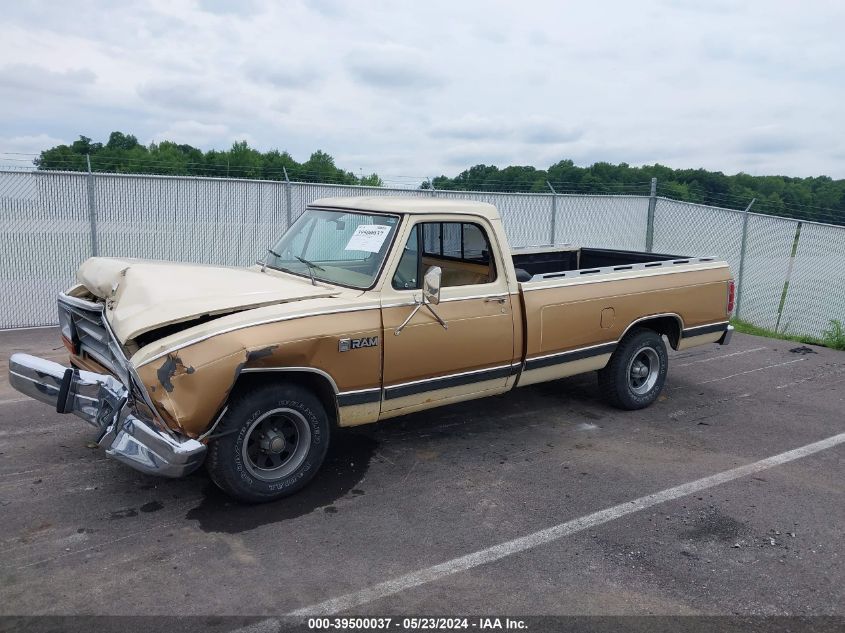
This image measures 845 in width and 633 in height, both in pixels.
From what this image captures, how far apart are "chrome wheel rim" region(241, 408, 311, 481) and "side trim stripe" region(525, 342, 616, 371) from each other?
6.80 ft

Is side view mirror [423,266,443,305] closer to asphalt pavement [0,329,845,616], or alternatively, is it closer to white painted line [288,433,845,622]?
asphalt pavement [0,329,845,616]

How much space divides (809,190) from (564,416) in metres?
17.9

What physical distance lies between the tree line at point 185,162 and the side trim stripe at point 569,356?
720 centimetres

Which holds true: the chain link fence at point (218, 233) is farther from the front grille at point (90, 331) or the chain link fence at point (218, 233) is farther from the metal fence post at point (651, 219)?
the front grille at point (90, 331)

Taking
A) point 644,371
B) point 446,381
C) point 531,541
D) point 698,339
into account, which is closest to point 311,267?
point 446,381

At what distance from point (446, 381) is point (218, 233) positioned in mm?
7368

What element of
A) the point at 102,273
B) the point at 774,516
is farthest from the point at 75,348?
the point at 774,516

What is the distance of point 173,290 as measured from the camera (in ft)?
15.3

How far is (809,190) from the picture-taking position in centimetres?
2052

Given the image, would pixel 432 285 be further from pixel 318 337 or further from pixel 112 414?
pixel 112 414

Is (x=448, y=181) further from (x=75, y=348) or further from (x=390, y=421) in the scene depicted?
(x=75, y=348)

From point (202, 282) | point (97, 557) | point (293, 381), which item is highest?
point (202, 282)

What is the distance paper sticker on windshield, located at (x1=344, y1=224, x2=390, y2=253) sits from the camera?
16.8ft

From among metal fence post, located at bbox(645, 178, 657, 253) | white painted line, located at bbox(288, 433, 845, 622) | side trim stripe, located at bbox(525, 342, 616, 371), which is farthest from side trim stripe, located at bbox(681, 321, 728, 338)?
metal fence post, located at bbox(645, 178, 657, 253)
